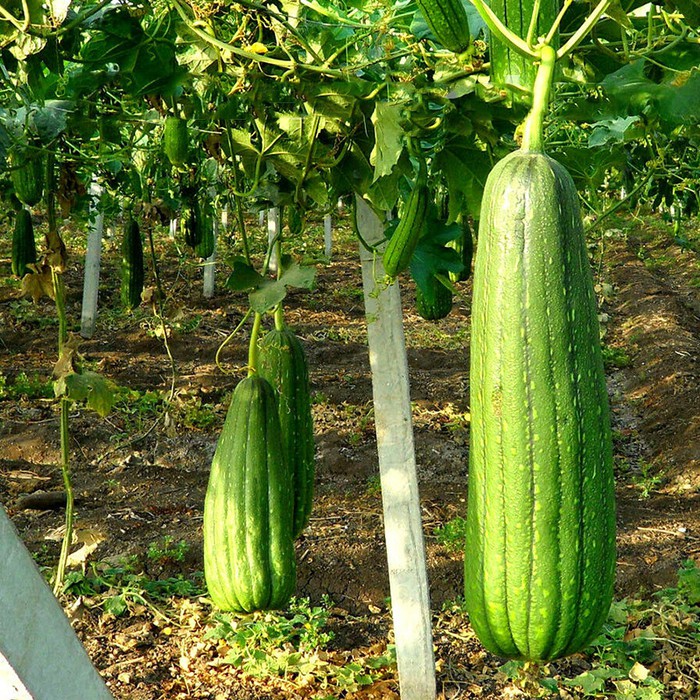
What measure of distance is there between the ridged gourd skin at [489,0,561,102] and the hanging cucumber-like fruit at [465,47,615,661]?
0.32 feet

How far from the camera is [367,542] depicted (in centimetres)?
468

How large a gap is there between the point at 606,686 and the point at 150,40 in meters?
2.95

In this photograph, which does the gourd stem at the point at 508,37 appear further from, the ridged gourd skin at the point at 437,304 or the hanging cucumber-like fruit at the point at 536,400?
the ridged gourd skin at the point at 437,304

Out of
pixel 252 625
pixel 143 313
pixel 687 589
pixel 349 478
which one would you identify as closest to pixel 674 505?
pixel 687 589

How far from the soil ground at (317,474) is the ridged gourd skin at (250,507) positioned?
40 cm

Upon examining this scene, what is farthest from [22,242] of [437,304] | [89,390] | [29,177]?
[437,304]

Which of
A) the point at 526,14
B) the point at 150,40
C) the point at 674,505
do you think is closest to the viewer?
the point at 526,14

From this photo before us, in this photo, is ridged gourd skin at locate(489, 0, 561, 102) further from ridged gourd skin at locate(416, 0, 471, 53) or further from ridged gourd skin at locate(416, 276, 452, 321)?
ridged gourd skin at locate(416, 276, 452, 321)

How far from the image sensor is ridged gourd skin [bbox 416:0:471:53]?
4.21ft

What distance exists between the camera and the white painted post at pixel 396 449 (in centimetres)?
242

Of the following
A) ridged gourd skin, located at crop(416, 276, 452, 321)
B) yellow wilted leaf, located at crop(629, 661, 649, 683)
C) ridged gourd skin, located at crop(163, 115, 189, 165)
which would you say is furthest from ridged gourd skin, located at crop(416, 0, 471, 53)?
yellow wilted leaf, located at crop(629, 661, 649, 683)

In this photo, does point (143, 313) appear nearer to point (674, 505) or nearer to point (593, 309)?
point (674, 505)

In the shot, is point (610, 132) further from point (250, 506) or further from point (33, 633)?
point (33, 633)

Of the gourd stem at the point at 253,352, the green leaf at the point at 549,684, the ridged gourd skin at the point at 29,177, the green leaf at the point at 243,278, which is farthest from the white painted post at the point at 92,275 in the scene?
the green leaf at the point at 243,278
